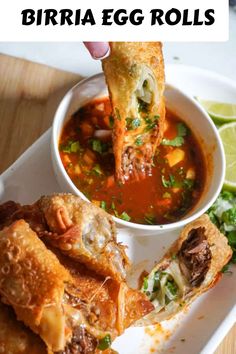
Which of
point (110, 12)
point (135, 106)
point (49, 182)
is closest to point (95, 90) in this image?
point (135, 106)

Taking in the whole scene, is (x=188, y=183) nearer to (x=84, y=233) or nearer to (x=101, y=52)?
(x=101, y=52)

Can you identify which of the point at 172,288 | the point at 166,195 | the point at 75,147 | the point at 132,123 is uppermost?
the point at 132,123

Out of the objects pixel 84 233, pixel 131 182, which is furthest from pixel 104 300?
pixel 131 182

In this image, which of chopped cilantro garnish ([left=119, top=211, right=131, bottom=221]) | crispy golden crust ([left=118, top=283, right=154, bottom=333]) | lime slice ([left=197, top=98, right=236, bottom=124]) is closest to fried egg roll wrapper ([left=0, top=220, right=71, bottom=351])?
crispy golden crust ([left=118, top=283, right=154, bottom=333])

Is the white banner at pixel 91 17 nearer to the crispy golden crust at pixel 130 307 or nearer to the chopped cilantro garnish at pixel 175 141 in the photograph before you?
the chopped cilantro garnish at pixel 175 141

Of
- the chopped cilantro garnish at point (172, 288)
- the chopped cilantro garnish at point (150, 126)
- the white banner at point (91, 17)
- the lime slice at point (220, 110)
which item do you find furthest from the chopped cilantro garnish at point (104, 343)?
the white banner at point (91, 17)

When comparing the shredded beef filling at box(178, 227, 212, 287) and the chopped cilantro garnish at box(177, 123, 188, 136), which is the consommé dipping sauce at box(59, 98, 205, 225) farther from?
the shredded beef filling at box(178, 227, 212, 287)

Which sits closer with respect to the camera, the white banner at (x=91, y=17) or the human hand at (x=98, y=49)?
the human hand at (x=98, y=49)
